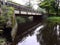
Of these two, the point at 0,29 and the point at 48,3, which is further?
the point at 48,3

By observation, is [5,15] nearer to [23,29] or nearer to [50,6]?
[23,29]

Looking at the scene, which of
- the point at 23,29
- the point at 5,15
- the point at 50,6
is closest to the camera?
the point at 5,15

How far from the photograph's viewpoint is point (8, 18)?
20953mm

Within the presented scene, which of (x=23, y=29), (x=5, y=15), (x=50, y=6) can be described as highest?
(x=5, y=15)

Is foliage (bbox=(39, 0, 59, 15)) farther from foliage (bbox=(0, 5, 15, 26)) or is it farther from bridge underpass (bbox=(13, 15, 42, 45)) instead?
foliage (bbox=(0, 5, 15, 26))

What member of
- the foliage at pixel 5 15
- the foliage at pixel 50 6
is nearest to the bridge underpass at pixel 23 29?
the foliage at pixel 5 15

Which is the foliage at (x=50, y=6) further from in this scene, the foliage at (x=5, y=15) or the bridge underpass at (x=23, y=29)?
the foliage at (x=5, y=15)

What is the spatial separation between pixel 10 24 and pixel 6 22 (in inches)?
19.5

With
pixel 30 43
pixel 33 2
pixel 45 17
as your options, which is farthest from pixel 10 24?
pixel 33 2

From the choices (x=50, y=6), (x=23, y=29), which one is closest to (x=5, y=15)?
(x=23, y=29)

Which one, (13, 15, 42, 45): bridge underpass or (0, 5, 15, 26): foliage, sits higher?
(0, 5, 15, 26): foliage

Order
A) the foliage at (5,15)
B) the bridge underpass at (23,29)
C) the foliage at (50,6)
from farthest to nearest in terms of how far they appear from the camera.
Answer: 1. the foliage at (50,6)
2. the bridge underpass at (23,29)
3. the foliage at (5,15)

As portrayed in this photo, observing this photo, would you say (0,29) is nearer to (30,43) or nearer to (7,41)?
(7,41)

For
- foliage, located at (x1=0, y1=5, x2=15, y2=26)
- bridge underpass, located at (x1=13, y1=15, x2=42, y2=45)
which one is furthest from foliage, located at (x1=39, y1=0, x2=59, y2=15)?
foliage, located at (x1=0, y1=5, x2=15, y2=26)
